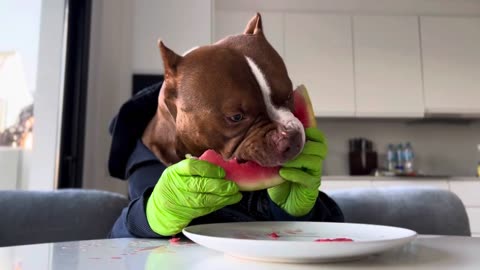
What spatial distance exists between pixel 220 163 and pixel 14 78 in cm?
203

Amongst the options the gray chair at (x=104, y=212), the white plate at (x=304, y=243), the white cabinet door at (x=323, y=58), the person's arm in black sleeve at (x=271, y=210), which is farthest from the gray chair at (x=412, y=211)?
the white cabinet door at (x=323, y=58)

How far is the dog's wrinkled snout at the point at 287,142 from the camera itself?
723 millimetres

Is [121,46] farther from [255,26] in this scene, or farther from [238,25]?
[255,26]

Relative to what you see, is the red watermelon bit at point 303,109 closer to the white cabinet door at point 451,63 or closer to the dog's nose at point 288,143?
the dog's nose at point 288,143

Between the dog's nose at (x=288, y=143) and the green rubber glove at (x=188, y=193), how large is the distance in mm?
91

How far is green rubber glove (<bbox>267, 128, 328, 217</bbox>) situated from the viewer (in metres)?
0.76

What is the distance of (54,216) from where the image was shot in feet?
4.57

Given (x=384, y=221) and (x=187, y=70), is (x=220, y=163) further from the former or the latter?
(x=384, y=221)

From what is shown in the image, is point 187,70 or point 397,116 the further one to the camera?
point 397,116

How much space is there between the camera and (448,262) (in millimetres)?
574

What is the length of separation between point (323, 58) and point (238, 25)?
2.44ft

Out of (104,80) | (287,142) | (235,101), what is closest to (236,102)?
(235,101)

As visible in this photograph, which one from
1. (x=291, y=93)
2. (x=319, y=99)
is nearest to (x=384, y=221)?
(x=291, y=93)

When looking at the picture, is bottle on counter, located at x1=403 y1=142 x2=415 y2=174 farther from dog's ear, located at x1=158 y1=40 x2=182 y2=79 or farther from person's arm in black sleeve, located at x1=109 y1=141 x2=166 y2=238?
dog's ear, located at x1=158 y1=40 x2=182 y2=79
